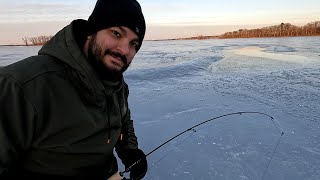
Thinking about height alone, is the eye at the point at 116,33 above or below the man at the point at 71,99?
above

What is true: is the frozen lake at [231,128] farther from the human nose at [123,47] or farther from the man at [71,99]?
the human nose at [123,47]

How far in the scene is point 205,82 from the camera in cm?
881

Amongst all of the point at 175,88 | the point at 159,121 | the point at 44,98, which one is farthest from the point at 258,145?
the point at 175,88

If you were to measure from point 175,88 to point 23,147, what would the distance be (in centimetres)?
674

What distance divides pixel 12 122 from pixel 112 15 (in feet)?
2.64

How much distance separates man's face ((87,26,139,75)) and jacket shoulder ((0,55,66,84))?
22 cm

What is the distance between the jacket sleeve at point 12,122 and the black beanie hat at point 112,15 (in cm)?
60

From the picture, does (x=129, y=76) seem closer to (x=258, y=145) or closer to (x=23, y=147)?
(x=258, y=145)

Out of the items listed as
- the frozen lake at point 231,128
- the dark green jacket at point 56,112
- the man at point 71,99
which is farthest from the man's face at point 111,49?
the frozen lake at point 231,128


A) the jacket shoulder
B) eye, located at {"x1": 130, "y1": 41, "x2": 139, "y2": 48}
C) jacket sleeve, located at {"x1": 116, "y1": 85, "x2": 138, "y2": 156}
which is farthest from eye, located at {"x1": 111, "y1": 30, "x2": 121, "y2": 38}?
jacket sleeve, located at {"x1": 116, "y1": 85, "x2": 138, "y2": 156}

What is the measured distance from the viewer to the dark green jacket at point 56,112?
121 cm

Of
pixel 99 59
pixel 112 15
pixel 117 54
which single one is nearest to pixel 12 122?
pixel 99 59

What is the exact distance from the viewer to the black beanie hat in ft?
5.41

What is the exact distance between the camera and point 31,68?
4.32ft
